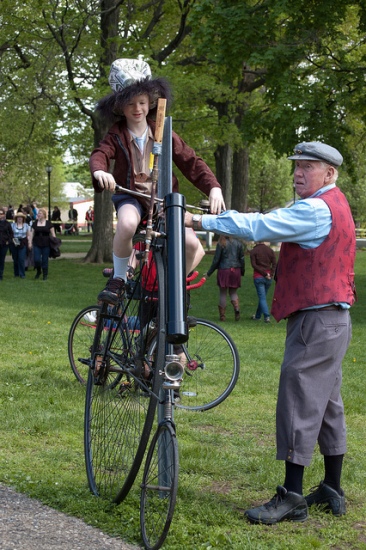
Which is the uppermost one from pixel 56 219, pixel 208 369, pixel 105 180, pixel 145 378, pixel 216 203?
pixel 105 180

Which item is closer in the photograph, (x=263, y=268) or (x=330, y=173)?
(x=330, y=173)

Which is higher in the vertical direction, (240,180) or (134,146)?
(240,180)

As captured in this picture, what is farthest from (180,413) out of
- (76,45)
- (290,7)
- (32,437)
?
(76,45)

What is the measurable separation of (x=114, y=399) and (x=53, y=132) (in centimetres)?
3408

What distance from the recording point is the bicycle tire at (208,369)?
7.83 meters

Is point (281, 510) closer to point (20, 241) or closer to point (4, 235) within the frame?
point (4, 235)

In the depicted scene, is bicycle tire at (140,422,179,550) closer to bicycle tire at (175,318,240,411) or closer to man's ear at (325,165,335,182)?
man's ear at (325,165,335,182)

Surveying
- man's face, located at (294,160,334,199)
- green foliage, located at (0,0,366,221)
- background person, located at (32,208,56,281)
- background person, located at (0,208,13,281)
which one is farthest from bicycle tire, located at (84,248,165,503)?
background person, located at (0,208,13,281)

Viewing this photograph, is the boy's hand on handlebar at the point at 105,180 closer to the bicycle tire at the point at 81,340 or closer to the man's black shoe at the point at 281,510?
the man's black shoe at the point at 281,510

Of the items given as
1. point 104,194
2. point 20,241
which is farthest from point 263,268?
point 104,194

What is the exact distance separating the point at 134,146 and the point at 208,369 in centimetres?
253

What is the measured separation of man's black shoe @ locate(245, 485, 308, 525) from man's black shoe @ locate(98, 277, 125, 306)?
54.0 inches

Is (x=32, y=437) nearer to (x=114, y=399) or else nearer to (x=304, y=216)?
(x=114, y=399)

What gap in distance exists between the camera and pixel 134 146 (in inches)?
233
